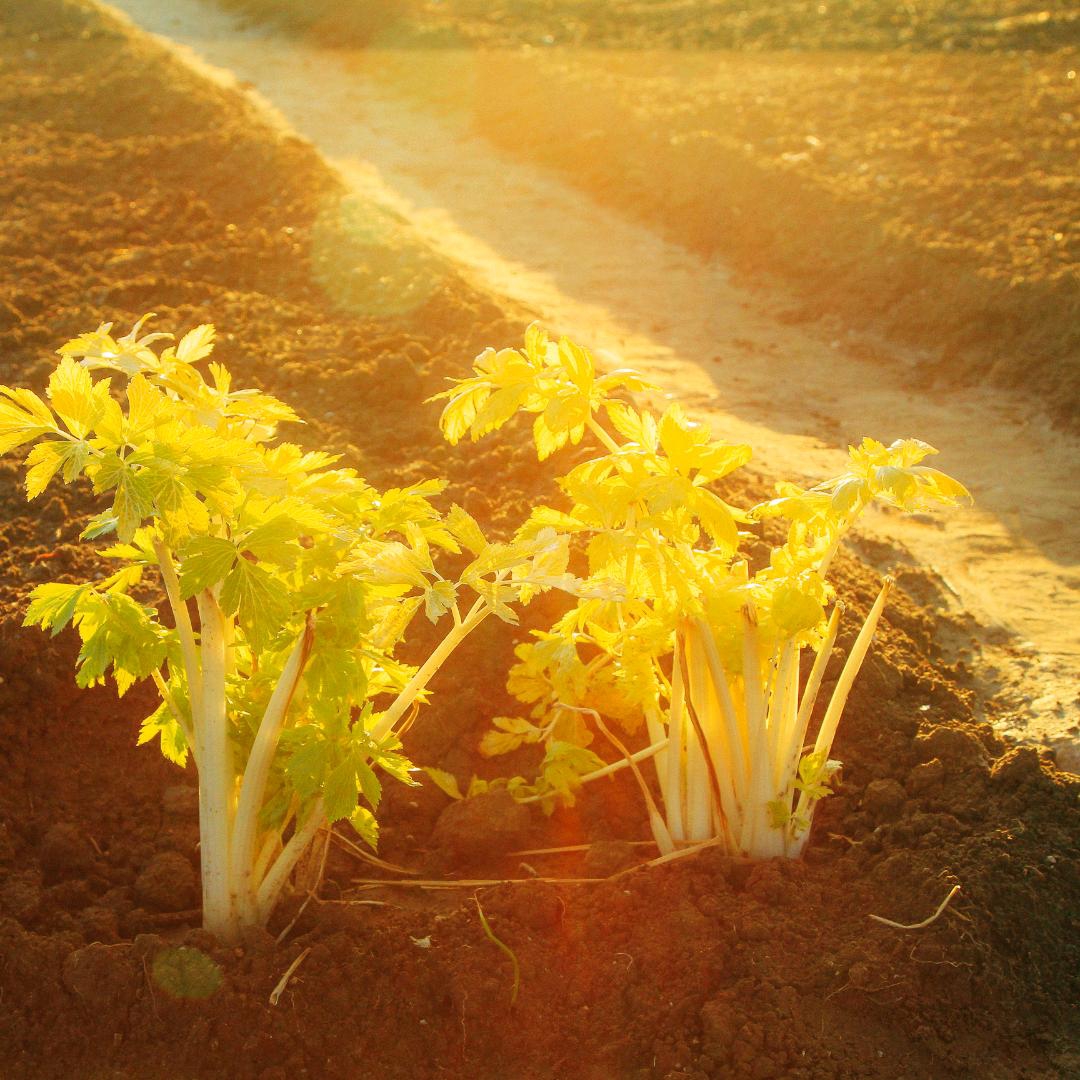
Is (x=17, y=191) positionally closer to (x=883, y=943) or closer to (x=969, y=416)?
(x=969, y=416)

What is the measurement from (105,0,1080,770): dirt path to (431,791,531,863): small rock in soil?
76.6 inches

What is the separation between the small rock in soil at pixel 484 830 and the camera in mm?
3832

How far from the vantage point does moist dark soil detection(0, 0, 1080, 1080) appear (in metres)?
3.11

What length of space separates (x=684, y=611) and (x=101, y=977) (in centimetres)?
165

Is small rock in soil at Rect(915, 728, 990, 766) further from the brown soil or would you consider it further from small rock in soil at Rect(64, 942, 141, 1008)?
the brown soil

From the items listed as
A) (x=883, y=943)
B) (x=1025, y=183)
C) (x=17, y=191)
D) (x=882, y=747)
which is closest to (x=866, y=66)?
(x=1025, y=183)

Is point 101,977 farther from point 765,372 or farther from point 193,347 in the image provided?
point 765,372

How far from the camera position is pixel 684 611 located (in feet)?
10.7

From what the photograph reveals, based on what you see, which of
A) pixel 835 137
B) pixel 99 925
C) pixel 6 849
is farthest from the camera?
pixel 835 137

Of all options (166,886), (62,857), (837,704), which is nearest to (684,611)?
(837,704)

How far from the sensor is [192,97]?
1240 cm

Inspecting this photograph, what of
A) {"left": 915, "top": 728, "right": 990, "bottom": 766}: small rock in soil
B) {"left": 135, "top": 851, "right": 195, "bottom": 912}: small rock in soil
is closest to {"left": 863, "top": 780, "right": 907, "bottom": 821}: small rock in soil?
{"left": 915, "top": 728, "right": 990, "bottom": 766}: small rock in soil

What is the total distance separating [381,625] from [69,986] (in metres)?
1.13

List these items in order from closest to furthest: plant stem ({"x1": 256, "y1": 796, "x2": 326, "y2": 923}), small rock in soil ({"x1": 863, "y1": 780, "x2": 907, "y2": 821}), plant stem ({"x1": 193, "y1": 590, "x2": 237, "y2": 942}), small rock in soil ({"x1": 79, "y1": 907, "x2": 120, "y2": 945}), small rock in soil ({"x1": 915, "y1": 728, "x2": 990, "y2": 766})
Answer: plant stem ({"x1": 193, "y1": 590, "x2": 237, "y2": 942}) < plant stem ({"x1": 256, "y1": 796, "x2": 326, "y2": 923}) < small rock in soil ({"x1": 79, "y1": 907, "x2": 120, "y2": 945}) < small rock in soil ({"x1": 863, "y1": 780, "x2": 907, "y2": 821}) < small rock in soil ({"x1": 915, "y1": 728, "x2": 990, "y2": 766})
